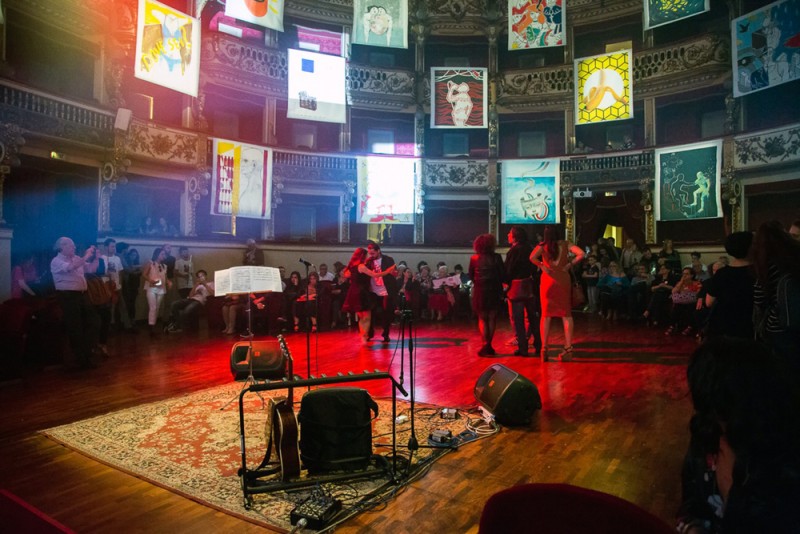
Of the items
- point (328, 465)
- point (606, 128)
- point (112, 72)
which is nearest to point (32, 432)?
point (328, 465)

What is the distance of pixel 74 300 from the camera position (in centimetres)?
580

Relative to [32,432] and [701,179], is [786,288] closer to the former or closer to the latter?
[32,432]

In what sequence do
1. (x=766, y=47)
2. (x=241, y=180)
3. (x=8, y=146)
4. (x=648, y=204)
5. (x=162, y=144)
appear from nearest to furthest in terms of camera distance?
1. (x=8, y=146)
2. (x=766, y=47)
3. (x=162, y=144)
4. (x=241, y=180)
5. (x=648, y=204)

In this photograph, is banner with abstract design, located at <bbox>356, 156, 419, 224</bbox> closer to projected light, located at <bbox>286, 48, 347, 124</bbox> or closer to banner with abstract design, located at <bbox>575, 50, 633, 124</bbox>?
projected light, located at <bbox>286, 48, 347, 124</bbox>

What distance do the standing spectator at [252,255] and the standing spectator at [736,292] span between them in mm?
11434

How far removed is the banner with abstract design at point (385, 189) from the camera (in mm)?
15008

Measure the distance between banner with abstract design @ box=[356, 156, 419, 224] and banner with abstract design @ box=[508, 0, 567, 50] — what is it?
16.8 ft

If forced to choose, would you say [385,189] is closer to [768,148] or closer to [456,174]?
[456,174]

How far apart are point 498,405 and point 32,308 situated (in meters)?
5.52

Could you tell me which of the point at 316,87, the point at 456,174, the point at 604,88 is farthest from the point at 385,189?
Result: the point at 604,88

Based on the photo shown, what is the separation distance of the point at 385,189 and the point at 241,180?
14.6ft

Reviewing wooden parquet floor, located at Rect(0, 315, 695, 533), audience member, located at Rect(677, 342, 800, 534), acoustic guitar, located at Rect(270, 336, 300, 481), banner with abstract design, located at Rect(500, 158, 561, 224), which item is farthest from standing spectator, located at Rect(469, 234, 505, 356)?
banner with abstract design, located at Rect(500, 158, 561, 224)

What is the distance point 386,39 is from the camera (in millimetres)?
14344

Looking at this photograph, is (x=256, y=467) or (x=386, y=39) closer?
(x=256, y=467)
